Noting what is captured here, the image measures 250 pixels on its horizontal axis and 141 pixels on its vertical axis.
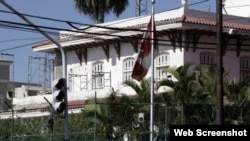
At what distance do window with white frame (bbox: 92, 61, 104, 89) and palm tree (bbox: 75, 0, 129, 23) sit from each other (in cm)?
1155


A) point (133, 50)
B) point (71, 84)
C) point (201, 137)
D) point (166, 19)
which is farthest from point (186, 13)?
point (201, 137)

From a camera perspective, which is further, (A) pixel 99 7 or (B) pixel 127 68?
(A) pixel 99 7

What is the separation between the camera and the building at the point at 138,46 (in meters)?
39.4

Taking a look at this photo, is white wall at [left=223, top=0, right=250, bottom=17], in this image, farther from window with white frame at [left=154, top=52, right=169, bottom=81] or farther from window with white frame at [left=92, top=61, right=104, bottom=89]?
window with white frame at [left=92, top=61, right=104, bottom=89]

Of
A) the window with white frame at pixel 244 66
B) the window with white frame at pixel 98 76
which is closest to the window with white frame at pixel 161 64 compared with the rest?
the window with white frame at pixel 244 66

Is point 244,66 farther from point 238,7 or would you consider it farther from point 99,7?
point 99,7

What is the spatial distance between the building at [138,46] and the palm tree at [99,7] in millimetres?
9490

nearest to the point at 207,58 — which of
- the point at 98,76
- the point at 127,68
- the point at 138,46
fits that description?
the point at 138,46

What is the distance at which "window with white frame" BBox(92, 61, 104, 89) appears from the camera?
4488 cm

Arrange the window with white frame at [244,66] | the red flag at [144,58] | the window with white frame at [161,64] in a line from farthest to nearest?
the window with white frame at [244,66] < the window with white frame at [161,64] < the red flag at [144,58]

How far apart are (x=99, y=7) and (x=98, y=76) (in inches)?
510

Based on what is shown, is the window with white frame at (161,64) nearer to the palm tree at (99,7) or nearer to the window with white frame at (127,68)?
the window with white frame at (127,68)

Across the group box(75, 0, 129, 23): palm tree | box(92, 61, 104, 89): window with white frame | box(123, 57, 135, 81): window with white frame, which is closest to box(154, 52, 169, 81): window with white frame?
box(123, 57, 135, 81): window with white frame

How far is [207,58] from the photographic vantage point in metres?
41.0
